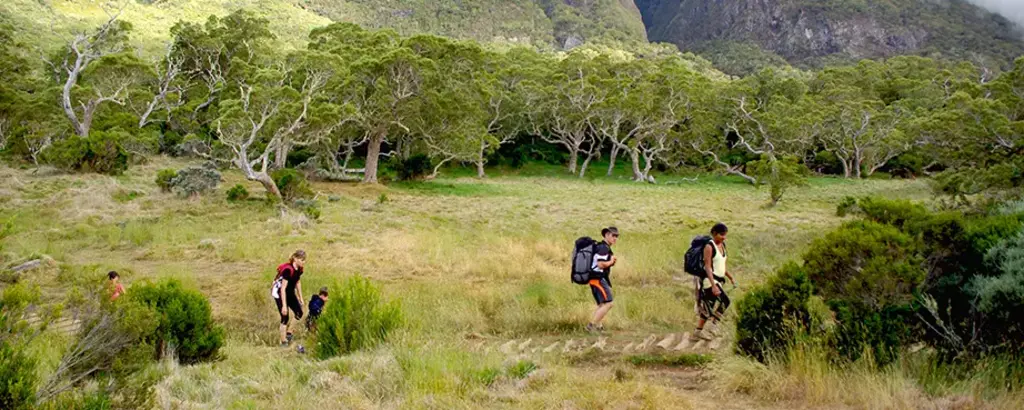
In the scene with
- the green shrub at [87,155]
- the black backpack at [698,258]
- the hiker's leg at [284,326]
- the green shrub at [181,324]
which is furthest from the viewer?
the green shrub at [87,155]

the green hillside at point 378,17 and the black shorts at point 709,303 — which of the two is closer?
the black shorts at point 709,303

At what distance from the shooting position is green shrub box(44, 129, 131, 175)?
2245 centimetres

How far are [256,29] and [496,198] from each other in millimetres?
23847

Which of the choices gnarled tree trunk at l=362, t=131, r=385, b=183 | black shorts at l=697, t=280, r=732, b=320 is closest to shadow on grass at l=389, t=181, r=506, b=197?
gnarled tree trunk at l=362, t=131, r=385, b=183

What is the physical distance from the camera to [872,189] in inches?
1206

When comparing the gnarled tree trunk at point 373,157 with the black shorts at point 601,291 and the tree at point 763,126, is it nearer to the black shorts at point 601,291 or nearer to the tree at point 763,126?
the tree at point 763,126

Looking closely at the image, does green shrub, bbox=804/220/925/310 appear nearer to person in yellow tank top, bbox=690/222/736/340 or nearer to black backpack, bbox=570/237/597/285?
person in yellow tank top, bbox=690/222/736/340

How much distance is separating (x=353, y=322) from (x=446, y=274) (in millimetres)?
4794

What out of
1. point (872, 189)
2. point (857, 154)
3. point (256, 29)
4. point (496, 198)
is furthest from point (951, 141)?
point (256, 29)

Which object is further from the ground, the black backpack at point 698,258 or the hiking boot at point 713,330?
the black backpack at point 698,258

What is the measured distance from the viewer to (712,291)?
675 cm

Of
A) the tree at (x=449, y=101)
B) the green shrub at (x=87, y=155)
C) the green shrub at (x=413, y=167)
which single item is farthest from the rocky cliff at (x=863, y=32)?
the green shrub at (x=87, y=155)

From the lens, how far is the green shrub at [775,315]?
16.6 ft

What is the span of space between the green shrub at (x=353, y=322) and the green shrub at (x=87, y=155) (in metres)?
21.8
